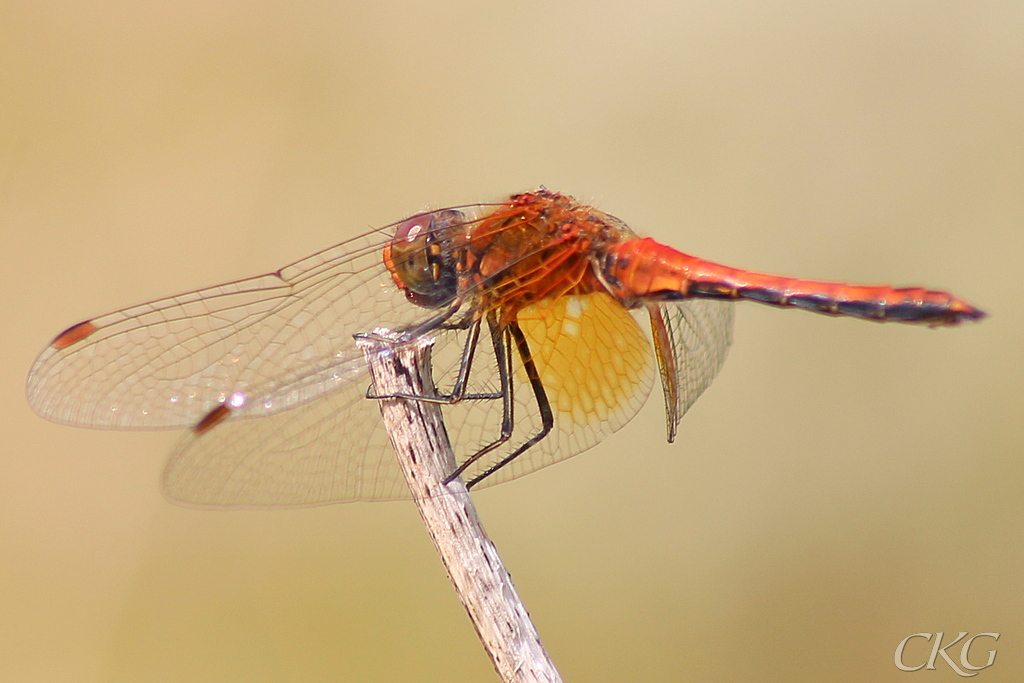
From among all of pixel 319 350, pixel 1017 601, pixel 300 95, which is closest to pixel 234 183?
pixel 300 95

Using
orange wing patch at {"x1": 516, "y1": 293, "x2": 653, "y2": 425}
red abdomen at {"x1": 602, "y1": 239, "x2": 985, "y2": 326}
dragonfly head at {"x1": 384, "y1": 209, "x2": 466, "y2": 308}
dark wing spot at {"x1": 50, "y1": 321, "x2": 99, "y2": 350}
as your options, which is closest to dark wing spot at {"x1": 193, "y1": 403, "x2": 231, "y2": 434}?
dark wing spot at {"x1": 50, "y1": 321, "x2": 99, "y2": 350}

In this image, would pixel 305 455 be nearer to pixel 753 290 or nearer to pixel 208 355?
pixel 208 355

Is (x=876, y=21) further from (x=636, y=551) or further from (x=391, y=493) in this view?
(x=391, y=493)

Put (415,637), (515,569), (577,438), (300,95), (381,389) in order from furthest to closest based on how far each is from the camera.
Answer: (300,95) → (515,569) → (415,637) → (577,438) → (381,389)

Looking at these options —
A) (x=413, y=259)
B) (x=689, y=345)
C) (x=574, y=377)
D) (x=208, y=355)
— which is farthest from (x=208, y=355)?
(x=689, y=345)

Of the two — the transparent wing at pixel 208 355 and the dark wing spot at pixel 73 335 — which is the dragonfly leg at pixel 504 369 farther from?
the dark wing spot at pixel 73 335

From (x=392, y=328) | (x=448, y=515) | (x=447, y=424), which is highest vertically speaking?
(x=392, y=328)
